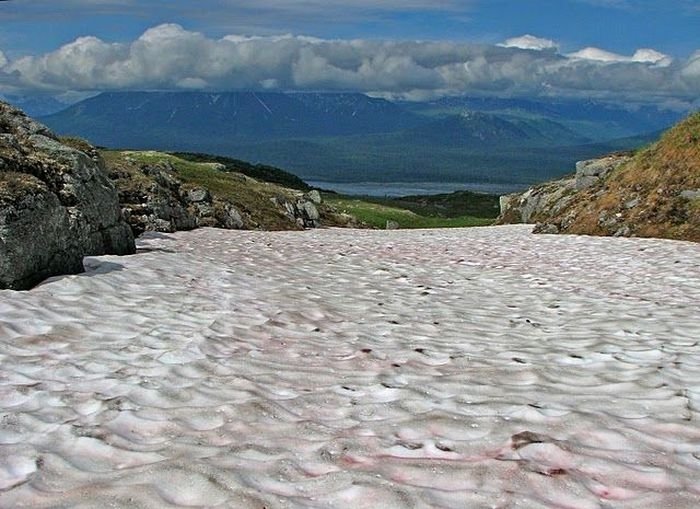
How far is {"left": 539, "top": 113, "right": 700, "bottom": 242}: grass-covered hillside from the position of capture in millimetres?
35000

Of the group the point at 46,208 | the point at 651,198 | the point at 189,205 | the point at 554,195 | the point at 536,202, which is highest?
the point at 46,208

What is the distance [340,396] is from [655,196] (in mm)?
32636

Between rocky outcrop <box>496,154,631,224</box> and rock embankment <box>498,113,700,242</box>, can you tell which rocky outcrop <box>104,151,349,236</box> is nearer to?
rocky outcrop <box>496,154,631,224</box>

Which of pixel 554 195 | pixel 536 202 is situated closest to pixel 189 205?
pixel 554 195

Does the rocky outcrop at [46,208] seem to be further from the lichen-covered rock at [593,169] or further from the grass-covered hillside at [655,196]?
the lichen-covered rock at [593,169]

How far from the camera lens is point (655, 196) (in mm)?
37250

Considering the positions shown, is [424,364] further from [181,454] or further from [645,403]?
[181,454]

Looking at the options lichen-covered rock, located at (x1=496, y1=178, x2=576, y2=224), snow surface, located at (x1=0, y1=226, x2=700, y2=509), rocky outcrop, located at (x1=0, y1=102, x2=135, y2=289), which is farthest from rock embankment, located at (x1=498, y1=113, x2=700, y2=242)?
rocky outcrop, located at (x1=0, y1=102, x2=135, y2=289)

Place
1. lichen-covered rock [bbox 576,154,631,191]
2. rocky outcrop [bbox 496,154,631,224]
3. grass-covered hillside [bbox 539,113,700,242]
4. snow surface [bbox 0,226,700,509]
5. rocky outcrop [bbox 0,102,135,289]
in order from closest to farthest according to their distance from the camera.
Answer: snow surface [bbox 0,226,700,509] < rocky outcrop [bbox 0,102,135,289] < grass-covered hillside [bbox 539,113,700,242] < rocky outcrop [bbox 496,154,631,224] < lichen-covered rock [bbox 576,154,631,191]

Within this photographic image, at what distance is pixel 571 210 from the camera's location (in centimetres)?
4462

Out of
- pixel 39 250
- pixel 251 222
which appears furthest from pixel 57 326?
pixel 251 222

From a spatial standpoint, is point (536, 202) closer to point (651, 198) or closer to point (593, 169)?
point (593, 169)

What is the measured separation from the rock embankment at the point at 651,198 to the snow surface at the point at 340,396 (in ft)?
55.4

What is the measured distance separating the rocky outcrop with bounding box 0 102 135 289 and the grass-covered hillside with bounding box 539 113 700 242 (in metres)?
25.8
